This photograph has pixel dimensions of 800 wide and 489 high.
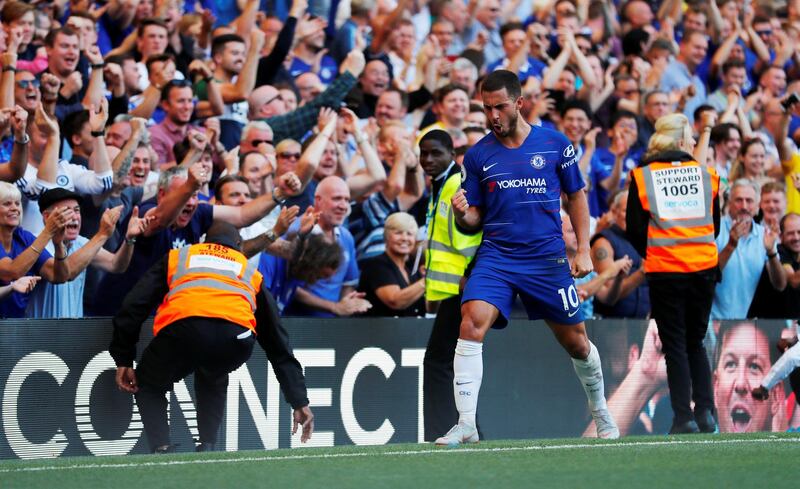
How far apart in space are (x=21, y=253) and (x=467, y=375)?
3.22 metres

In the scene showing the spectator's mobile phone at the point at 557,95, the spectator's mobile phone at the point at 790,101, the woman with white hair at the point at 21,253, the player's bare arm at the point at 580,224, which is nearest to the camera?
A: the player's bare arm at the point at 580,224

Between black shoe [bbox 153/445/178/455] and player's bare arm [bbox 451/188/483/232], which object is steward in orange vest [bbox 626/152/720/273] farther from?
black shoe [bbox 153/445/178/455]

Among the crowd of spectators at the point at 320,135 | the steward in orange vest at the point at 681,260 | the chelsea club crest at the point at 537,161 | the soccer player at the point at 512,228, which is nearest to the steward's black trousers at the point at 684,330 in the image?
the steward in orange vest at the point at 681,260

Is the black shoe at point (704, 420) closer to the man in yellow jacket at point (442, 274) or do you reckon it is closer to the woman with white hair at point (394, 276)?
the man in yellow jacket at point (442, 274)

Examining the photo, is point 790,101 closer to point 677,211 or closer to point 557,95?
point 557,95

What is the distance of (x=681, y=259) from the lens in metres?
10.1

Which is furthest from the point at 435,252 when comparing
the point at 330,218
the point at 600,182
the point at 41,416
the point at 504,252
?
the point at 600,182

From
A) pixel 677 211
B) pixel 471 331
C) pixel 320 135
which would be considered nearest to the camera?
pixel 471 331

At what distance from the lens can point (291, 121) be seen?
13188mm

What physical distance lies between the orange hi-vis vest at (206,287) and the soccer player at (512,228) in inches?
56.3

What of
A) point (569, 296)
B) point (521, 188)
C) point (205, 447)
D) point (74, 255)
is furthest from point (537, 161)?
point (74, 255)

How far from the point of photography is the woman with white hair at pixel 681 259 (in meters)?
10.1

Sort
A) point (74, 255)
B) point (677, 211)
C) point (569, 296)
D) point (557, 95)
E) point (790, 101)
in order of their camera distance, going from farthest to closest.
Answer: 1. point (790, 101)
2. point (557, 95)
3. point (677, 211)
4. point (74, 255)
5. point (569, 296)

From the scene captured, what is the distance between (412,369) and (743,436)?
2.73 meters
